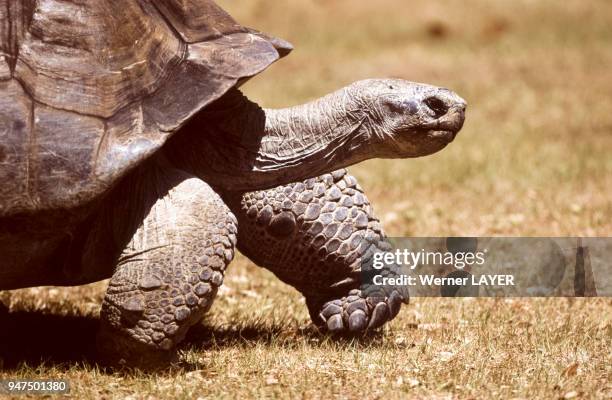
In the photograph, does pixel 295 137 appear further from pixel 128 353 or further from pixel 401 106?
pixel 128 353

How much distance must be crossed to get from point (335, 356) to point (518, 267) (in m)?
1.99

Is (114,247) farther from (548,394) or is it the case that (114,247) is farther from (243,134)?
(548,394)

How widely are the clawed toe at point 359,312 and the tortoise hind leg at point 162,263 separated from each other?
2.55ft

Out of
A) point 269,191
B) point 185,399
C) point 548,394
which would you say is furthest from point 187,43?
point 548,394

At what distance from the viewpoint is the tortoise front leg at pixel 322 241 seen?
4.29m

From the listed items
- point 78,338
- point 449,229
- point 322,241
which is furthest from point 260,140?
point 449,229

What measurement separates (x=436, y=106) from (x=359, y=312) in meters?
0.96

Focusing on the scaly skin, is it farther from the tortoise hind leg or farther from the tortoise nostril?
the tortoise hind leg

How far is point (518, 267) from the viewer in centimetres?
576

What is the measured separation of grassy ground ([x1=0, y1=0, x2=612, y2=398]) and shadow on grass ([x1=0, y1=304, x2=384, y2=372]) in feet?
0.04

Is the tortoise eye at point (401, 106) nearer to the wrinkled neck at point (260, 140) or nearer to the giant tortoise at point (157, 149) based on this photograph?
the giant tortoise at point (157, 149)

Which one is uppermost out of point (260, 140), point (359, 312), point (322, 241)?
point (260, 140)

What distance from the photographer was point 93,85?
3723 millimetres

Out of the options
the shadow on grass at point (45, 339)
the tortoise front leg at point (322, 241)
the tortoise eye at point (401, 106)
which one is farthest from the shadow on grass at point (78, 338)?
the tortoise eye at point (401, 106)
